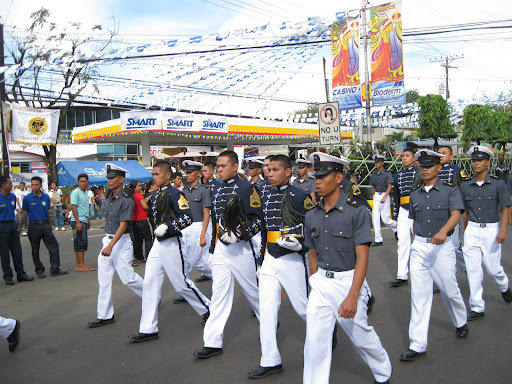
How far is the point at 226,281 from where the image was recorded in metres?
5.03

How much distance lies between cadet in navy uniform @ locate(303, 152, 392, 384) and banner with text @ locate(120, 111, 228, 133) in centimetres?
1779

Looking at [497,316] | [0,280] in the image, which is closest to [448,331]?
[497,316]

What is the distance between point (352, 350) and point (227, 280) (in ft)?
4.79

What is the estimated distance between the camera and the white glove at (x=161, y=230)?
5.52 m

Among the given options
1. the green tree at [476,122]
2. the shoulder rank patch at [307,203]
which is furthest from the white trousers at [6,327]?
the green tree at [476,122]

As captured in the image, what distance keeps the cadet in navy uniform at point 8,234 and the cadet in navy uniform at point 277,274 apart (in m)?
6.52

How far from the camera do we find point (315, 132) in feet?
96.9

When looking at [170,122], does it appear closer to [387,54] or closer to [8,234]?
[387,54]

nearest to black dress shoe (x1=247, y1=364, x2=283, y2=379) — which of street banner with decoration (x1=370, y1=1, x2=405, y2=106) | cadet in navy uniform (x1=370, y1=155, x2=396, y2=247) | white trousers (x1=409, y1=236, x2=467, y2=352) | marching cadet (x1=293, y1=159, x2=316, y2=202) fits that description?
white trousers (x1=409, y1=236, x2=467, y2=352)

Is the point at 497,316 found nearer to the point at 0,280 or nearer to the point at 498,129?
the point at 0,280

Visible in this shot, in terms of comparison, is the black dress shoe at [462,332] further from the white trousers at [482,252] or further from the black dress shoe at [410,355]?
the white trousers at [482,252]

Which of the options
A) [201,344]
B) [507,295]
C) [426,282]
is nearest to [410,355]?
[426,282]

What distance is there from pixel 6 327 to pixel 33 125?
11.4m

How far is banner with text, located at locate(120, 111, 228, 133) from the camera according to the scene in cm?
2053
